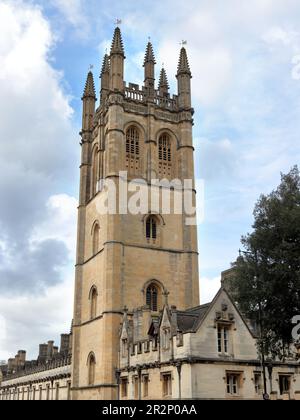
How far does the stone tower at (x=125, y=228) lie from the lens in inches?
1675

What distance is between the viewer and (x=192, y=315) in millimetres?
32531

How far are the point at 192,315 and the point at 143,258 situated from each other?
1271cm

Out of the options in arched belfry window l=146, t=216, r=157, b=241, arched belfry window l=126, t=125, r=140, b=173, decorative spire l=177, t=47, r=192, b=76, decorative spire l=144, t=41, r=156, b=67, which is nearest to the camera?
arched belfry window l=146, t=216, r=157, b=241

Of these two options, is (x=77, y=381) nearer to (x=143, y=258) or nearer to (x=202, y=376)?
(x=143, y=258)

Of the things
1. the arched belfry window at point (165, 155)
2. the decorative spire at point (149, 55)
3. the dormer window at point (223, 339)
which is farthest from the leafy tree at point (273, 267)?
the decorative spire at point (149, 55)

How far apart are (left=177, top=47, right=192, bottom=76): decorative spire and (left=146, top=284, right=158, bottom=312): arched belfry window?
22.3 metres

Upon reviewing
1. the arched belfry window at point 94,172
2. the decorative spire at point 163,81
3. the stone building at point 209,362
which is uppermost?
the decorative spire at point 163,81

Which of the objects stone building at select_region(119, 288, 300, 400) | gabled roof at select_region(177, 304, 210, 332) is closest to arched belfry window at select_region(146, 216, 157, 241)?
stone building at select_region(119, 288, 300, 400)

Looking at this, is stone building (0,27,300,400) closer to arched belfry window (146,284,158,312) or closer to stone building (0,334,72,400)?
arched belfry window (146,284,158,312)

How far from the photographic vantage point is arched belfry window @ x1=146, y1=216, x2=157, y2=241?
46.3 metres

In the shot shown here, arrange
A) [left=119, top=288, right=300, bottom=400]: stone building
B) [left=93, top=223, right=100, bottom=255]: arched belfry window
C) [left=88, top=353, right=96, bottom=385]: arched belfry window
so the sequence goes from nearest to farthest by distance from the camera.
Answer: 1. [left=119, top=288, right=300, bottom=400]: stone building
2. [left=88, top=353, right=96, bottom=385]: arched belfry window
3. [left=93, top=223, right=100, bottom=255]: arched belfry window

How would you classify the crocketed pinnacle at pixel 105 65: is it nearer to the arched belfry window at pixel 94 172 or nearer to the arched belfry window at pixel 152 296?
the arched belfry window at pixel 94 172

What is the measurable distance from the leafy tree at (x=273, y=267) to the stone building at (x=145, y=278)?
382cm

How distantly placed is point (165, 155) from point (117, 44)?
1171 centimetres
